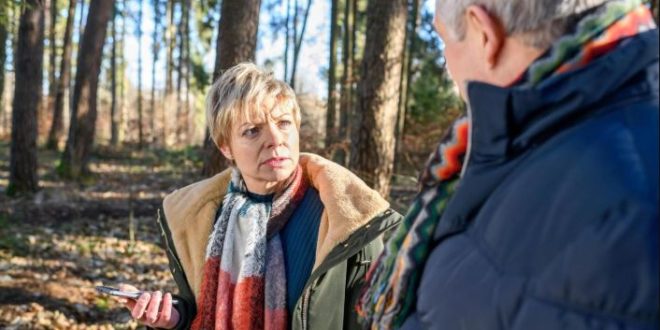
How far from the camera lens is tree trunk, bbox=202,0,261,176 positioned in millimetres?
6562

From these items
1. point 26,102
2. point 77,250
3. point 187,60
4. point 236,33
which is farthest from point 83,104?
point 187,60

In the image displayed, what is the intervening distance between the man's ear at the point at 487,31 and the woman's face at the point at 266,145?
128 cm

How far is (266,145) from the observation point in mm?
2393

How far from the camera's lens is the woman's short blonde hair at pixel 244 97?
2.36m

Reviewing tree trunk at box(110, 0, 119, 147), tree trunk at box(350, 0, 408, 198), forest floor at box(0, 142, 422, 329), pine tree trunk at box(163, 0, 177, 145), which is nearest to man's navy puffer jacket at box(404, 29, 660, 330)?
forest floor at box(0, 142, 422, 329)

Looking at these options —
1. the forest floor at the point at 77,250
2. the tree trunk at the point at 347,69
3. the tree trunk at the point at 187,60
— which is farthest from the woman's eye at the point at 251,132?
the tree trunk at the point at 187,60

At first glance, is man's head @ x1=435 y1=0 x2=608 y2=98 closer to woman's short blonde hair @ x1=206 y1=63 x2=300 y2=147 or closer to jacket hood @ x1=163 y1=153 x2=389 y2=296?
jacket hood @ x1=163 y1=153 x2=389 y2=296

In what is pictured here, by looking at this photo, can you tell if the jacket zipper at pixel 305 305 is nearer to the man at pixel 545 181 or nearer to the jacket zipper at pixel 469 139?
the man at pixel 545 181

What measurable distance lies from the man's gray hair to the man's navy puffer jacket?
11 cm

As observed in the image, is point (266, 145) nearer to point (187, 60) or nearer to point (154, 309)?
point (154, 309)

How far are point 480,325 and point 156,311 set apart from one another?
4.91ft

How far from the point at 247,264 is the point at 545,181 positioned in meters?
1.50

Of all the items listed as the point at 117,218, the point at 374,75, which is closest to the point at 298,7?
the point at 117,218

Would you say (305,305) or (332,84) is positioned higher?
(332,84)
